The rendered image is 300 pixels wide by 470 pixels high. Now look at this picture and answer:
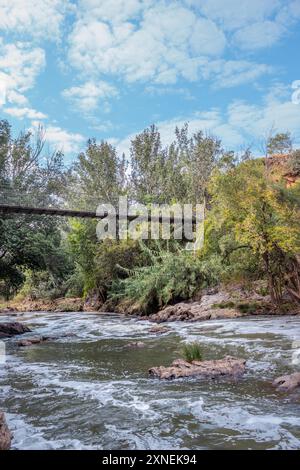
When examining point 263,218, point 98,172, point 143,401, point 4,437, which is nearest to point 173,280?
point 263,218

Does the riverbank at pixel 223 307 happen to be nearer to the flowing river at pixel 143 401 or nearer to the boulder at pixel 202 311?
the boulder at pixel 202 311

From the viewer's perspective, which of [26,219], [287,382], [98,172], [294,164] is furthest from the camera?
[98,172]

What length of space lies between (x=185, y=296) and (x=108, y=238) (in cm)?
702

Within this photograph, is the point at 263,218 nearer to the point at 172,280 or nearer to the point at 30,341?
the point at 172,280

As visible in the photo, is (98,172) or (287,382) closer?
(287,382)

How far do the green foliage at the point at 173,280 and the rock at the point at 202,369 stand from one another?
11.1 metres

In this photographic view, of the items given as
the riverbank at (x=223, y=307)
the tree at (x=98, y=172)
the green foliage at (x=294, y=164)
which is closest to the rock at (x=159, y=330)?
the riverbank at (x=223, y=307)

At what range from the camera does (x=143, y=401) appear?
17.0ft

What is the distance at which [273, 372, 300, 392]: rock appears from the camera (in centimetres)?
540

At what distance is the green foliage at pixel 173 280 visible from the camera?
18.4 m

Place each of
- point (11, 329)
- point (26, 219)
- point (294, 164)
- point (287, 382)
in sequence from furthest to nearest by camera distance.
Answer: point (294, 164) < point (26, 219) < point (11, 329) < point (287, 382)

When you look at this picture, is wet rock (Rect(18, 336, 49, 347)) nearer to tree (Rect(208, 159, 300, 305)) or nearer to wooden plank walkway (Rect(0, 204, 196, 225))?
wooden plank walkway (Rect(0, 204, 196, 225))

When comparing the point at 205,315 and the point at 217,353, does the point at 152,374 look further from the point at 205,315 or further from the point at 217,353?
the point at 205,315

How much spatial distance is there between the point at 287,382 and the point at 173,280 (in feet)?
42.7
